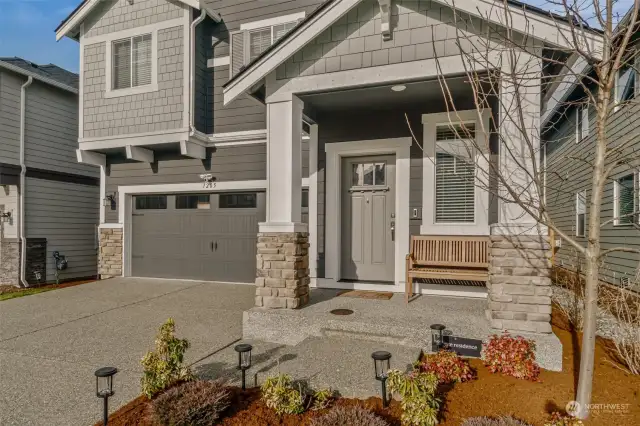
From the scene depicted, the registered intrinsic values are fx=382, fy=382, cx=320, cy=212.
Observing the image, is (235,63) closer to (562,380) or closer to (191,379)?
(191,379)

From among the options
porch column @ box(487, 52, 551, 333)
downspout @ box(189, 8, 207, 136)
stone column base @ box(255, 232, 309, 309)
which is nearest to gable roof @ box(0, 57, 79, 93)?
downspout @ box(189, 8, 207, 136)

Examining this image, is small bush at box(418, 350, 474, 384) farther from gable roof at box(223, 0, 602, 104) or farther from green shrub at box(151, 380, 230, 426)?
gable roof at box(223, 0, 602, 104)

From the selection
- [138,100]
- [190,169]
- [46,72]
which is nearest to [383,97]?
[190,169]

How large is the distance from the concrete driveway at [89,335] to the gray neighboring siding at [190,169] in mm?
2208

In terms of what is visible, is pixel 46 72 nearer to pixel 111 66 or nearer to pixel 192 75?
pixel 111 66

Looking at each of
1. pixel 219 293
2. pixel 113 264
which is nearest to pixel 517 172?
pixel 219 293

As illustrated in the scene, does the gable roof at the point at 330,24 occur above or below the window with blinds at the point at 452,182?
above

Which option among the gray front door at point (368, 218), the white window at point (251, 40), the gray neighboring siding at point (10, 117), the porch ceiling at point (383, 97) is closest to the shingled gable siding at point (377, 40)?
the porch ceiling at point (383, 97)

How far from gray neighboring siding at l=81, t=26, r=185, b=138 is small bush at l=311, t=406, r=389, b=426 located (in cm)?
655

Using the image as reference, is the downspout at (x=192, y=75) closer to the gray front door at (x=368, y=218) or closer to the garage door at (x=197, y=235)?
the garage door at (x=197, y=235)

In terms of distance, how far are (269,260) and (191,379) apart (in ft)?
5.91

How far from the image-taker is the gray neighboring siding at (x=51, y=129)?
31.2 ft

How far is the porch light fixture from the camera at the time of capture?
11.9ft

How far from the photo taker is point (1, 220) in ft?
30.5
